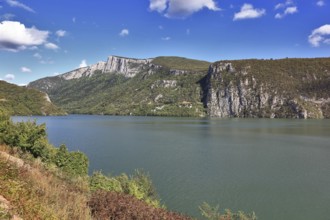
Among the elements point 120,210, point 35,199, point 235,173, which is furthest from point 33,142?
point 235,173

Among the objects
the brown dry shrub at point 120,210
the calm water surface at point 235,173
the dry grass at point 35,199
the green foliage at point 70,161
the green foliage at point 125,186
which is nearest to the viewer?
the dry grass at point 35,199

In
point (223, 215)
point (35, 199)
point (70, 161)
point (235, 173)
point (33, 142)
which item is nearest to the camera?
point (35, 199)

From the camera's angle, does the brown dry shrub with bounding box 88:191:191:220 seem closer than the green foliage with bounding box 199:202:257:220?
Yes

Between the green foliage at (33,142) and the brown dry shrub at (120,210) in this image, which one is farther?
the green foliage at (33,142)

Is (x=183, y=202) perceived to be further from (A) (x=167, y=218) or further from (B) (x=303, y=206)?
(A) (x=167, y=218)

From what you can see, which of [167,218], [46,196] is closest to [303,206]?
[167,218]

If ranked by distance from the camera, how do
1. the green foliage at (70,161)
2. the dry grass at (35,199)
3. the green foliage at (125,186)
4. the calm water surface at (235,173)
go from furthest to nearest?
the calm water surface at (235,173), the green foliage at (70,161), the green foliage at (125,186), the dry grass at (35,199)

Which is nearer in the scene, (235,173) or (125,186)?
(125,186)

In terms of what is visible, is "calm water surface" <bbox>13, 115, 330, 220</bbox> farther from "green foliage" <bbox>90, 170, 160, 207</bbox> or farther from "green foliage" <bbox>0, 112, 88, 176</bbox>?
"green foliage" <bbox>0, 112, 88, 176</bbox>

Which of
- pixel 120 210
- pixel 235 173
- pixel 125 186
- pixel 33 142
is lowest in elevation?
pixel 235 173

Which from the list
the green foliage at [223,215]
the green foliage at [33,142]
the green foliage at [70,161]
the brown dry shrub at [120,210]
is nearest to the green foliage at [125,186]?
the green foliage at [33,142]

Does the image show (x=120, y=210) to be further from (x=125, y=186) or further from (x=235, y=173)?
(x=235, y=173)

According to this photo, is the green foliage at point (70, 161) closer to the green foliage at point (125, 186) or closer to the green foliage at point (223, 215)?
the green foliage at point (125, 186)

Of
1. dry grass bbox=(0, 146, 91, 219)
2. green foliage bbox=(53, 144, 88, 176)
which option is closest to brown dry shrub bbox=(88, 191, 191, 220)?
dry grass bbox=(0, 146, 91, 219)
